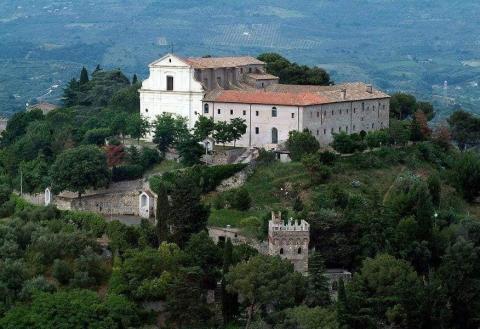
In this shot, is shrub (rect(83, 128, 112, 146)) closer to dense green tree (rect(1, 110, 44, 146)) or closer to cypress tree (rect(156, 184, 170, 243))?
dense green tree (rect(1, 110, 44, 146))

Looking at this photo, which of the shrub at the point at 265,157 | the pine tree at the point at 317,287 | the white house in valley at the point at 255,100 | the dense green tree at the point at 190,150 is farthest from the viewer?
the white house in valley at the point at 255,100

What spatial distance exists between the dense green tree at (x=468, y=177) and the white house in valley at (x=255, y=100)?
5585 mm

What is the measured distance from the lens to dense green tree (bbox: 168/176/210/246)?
43.4 m

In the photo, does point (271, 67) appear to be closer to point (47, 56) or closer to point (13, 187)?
point (13, 187)

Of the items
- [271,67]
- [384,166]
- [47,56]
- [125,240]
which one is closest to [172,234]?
[125,240]

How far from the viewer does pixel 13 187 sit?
5312 cm

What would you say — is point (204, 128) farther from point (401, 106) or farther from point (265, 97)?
point (401, 106)

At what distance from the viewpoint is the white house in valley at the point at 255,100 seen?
51781 mm

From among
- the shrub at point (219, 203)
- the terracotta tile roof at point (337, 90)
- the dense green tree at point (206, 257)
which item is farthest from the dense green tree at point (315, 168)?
the dense green tree at point (206, 257)

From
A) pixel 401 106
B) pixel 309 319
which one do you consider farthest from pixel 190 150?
pixel 401 106

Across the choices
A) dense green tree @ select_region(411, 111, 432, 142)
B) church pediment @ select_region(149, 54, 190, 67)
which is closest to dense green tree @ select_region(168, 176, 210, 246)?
church pediment @ select_region(149, 54, 190, 67)

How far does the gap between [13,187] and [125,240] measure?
1112 centimetres

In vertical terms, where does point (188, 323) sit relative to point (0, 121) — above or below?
below

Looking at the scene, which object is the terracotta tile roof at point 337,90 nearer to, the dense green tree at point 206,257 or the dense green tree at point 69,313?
the dense green tree at point 206,257
